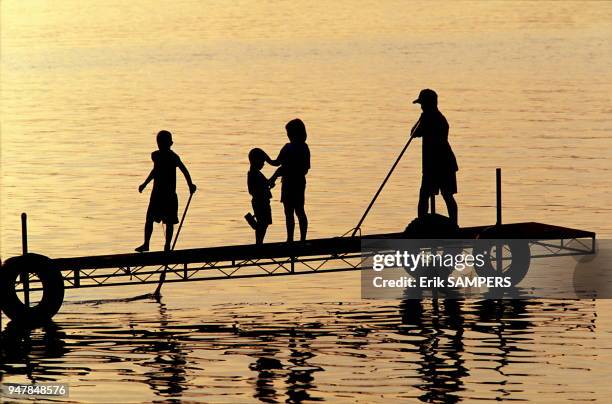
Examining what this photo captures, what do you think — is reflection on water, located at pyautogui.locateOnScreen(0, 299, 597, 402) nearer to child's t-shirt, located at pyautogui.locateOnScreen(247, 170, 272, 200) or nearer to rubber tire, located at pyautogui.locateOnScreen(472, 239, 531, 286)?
rubber tire, located at pyautogui.locateOnScreen(472, 239, 531, 286)

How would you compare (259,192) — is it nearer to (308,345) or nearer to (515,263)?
(308,345)

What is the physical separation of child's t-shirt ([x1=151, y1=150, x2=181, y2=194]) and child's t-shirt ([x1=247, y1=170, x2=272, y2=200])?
3.87 feet

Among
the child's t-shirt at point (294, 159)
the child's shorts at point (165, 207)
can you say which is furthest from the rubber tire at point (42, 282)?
the child's t-shirt at point (294, 159)

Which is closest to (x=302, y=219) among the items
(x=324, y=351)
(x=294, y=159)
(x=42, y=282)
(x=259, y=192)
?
(x=259, y=192)

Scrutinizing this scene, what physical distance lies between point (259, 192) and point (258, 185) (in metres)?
0.14

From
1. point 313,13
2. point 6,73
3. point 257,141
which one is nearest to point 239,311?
point 257,141

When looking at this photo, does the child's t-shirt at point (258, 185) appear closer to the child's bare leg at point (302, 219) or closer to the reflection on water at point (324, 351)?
the child's bare leg at point (302, 219)

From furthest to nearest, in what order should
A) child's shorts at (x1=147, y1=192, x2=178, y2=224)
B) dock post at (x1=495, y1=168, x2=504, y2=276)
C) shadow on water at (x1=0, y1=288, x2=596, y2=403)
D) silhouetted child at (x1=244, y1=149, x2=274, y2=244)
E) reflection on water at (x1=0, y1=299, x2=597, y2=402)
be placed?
dock post at (x1=495, y1=168, x2=504, y2=276)
child's shorts at (x1=147, y1=192, x2=178, y2=224)
silhouetted child at (x1=244, y1=149, x2=274, y2=244)
shadow on water at (x1=0, y1=288, x2=596, y2=403)
reflection on water at (x1=0, y1=299, x2=597, y2=402)

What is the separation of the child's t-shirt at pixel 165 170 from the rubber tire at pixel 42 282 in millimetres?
2424

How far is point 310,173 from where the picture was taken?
47094 millimetres

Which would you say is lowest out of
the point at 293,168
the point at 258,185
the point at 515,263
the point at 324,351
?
the point at 324,351

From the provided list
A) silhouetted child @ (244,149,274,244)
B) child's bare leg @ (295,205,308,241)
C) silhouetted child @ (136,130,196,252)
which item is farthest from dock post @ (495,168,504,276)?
silhouetted child @ (136,130,196,252)

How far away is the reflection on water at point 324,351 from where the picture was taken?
22031mm

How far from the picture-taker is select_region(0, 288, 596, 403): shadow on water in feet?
73.4
